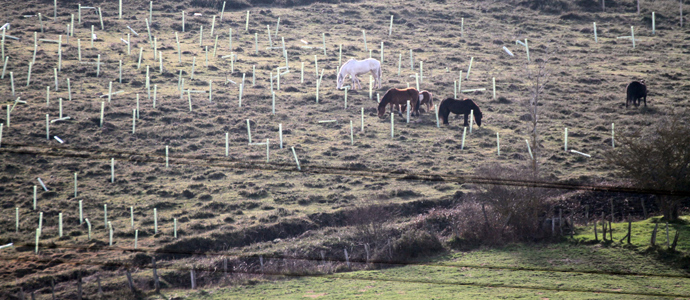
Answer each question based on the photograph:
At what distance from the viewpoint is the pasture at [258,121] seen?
75.4ft

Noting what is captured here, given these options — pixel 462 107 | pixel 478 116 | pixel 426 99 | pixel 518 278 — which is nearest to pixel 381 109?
pixel 426 99

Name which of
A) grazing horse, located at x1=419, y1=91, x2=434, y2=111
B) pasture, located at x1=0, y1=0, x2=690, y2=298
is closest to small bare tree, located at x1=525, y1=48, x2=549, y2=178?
pasture, located at x1=0, y1=0, x2=690, y2=298

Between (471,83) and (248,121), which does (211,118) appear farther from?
(471,83)

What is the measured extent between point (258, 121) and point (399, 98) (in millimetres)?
7141

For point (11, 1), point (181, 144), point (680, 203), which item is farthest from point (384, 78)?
point (11, 1)

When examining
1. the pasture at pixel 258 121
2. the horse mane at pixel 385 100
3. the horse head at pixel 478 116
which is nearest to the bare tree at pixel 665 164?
the pasture at pixel 258 121

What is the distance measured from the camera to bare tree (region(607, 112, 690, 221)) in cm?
2098

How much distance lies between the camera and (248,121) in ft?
96.4

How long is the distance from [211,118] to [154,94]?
3.41 meters

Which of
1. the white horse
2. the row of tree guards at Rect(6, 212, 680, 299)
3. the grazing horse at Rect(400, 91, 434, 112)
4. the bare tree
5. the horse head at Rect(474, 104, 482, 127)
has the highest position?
the white horse

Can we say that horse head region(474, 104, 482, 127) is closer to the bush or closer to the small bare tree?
the small bare tree

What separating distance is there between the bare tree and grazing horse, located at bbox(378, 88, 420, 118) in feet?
39.9

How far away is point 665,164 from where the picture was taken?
2128 cm

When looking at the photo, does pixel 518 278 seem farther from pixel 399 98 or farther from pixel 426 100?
pixel 426 100
